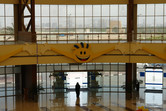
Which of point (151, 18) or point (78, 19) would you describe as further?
point (78, 19)

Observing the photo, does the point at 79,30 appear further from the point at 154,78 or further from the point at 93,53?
the point at 154,78

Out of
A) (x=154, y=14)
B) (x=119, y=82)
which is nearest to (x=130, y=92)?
(x=119, y=82)

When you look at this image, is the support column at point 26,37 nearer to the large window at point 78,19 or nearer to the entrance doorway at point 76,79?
the large window at point 78,19

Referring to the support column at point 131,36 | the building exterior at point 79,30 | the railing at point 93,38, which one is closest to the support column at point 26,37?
the building exterior at point 79,30

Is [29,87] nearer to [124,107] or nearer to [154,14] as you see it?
[124,107]

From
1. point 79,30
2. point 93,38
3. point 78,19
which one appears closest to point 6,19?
point 78,19

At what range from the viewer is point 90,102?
2919 centimetres

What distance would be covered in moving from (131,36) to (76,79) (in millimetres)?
7532

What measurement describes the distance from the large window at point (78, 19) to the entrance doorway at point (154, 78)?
4334mm

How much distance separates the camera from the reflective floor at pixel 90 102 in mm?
27172

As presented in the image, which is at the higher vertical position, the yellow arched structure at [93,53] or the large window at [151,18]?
the large window at [151,18]

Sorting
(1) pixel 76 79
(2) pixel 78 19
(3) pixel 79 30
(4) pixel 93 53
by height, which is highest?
(2) pixel 78 19

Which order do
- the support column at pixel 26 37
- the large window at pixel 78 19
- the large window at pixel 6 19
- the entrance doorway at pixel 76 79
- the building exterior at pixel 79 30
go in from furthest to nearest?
the entrance doorway at pixel 76 79 → the large window at pixel 78 19 → the large window at pixel 6 19 → the building exterior at pixel 79 30 → the support column at pixel 26 37

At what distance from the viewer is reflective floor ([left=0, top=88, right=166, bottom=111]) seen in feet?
89.1
